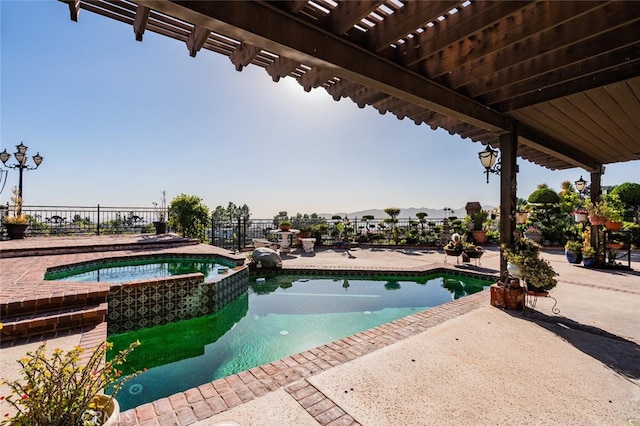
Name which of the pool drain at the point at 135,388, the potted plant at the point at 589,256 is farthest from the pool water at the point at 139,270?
the potted plant at the point at 589,256

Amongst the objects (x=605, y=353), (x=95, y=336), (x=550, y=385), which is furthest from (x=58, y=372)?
(x=605, y=353)

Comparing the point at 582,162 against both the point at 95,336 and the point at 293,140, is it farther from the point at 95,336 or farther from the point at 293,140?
the point at 293,140

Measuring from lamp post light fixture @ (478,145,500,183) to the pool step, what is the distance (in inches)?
227

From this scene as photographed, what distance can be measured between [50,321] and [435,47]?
4823mm

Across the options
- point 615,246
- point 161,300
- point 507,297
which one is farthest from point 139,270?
point 615,246

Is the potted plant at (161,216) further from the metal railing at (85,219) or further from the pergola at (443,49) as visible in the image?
the pergola at (443,49)

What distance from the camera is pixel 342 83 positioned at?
3.29m

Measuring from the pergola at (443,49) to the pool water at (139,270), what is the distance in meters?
4.78

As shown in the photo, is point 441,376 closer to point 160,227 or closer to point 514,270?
point 514,270

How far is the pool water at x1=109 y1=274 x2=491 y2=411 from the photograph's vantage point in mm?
3260

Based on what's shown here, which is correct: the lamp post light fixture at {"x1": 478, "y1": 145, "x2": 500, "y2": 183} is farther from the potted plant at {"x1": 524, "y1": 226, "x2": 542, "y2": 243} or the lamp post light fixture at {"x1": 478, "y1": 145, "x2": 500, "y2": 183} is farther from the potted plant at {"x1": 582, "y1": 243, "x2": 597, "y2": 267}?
the potted plant at {"x1": 524, "y1": 226, "x2": 542, "y2": 243}

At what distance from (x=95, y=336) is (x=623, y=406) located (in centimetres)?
458

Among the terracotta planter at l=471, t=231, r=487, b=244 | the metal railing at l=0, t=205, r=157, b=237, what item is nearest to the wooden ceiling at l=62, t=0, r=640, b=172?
the terracotta planter at l=471, t=231, r=487, b=244

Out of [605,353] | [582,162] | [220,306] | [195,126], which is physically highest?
[195,126]
